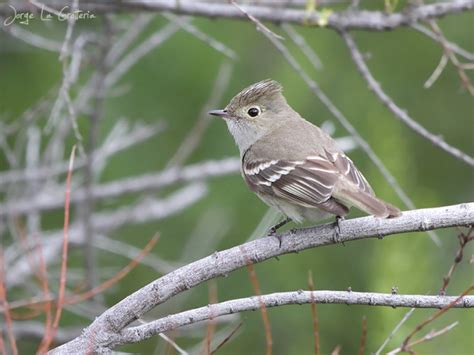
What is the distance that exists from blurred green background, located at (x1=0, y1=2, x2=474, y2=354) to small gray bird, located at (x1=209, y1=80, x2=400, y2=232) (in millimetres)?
901

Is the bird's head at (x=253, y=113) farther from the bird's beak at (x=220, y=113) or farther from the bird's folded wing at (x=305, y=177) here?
the bird's folded wing at (x=305, y=177)

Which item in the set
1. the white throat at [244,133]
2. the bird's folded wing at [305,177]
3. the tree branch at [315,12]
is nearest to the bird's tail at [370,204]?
the bird's folded wing at [305,177]

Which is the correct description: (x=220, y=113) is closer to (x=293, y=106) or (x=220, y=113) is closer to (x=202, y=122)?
(x=202, y=122)

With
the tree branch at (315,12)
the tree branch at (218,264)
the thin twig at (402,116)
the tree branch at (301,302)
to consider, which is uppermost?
the tree branch at (315,12)

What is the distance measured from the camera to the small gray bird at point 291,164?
4352mm

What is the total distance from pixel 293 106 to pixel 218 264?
4.54 m

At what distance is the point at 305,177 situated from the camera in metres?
4.60

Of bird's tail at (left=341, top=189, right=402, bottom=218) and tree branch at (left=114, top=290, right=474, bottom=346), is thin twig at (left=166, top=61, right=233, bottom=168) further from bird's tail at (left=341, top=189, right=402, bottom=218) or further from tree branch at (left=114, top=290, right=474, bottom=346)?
tree branch at (left=114, top=290, right=474, bottom=346)

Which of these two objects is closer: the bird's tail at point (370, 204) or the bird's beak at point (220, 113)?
the bird's tail at point (370, 204)

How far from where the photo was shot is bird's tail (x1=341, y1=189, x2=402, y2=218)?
367 cm

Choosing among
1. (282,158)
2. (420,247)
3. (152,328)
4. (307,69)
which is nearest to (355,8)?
(282,158)

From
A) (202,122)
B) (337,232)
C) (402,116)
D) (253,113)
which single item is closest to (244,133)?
(253,113)

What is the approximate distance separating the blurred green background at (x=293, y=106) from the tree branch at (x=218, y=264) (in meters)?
2.46

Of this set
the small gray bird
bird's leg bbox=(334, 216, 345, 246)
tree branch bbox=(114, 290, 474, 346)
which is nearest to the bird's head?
the small gray bird
